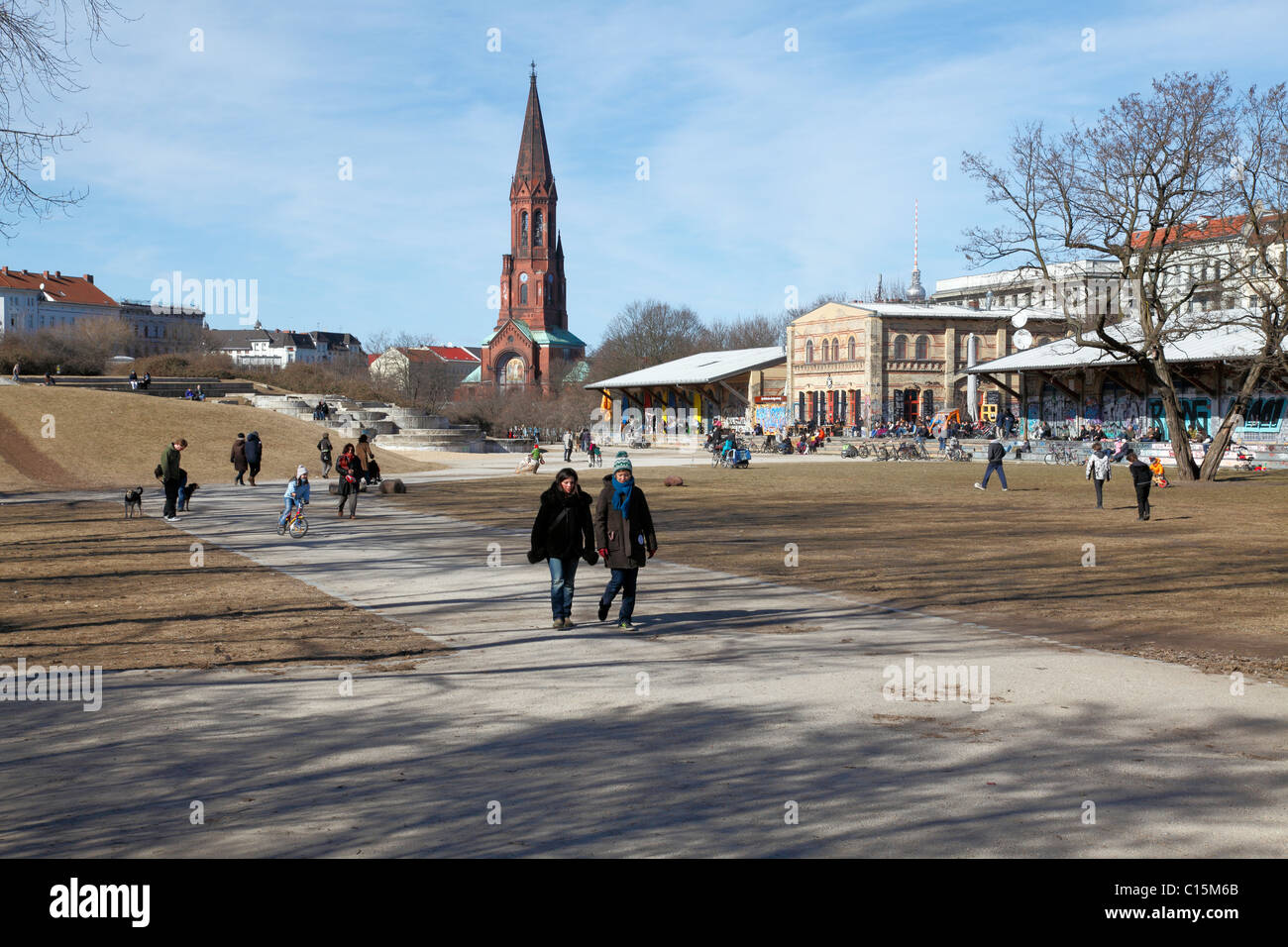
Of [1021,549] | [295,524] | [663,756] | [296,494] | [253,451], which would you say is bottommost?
[663,756]

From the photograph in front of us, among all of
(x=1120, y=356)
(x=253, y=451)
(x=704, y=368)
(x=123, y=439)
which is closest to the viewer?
(x=253, y=451)

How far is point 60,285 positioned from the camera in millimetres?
145625

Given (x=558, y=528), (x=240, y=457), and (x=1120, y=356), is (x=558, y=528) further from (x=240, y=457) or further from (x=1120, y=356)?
(x=1120, y=356)

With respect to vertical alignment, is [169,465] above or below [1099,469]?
above

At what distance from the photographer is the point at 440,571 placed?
1628 centimetres

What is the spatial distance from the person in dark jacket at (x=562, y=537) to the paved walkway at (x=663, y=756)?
0.47 meters

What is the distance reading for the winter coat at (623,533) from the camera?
11656 millimetres

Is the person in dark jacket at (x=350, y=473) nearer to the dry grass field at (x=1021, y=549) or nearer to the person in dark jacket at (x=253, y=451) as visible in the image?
the dry grass field at (x=1021, y=549)

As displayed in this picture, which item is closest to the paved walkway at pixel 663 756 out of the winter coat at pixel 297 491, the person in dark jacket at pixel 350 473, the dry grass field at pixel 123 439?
the winter coat at pixel 297 491

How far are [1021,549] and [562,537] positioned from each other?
1017 centimetres

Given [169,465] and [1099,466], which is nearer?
[169,465]

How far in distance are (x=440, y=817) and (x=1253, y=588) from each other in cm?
1236

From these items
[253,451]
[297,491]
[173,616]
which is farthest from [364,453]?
[173,616]

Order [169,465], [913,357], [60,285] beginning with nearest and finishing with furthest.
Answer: [169,465]
[913,357]
[60,285]
